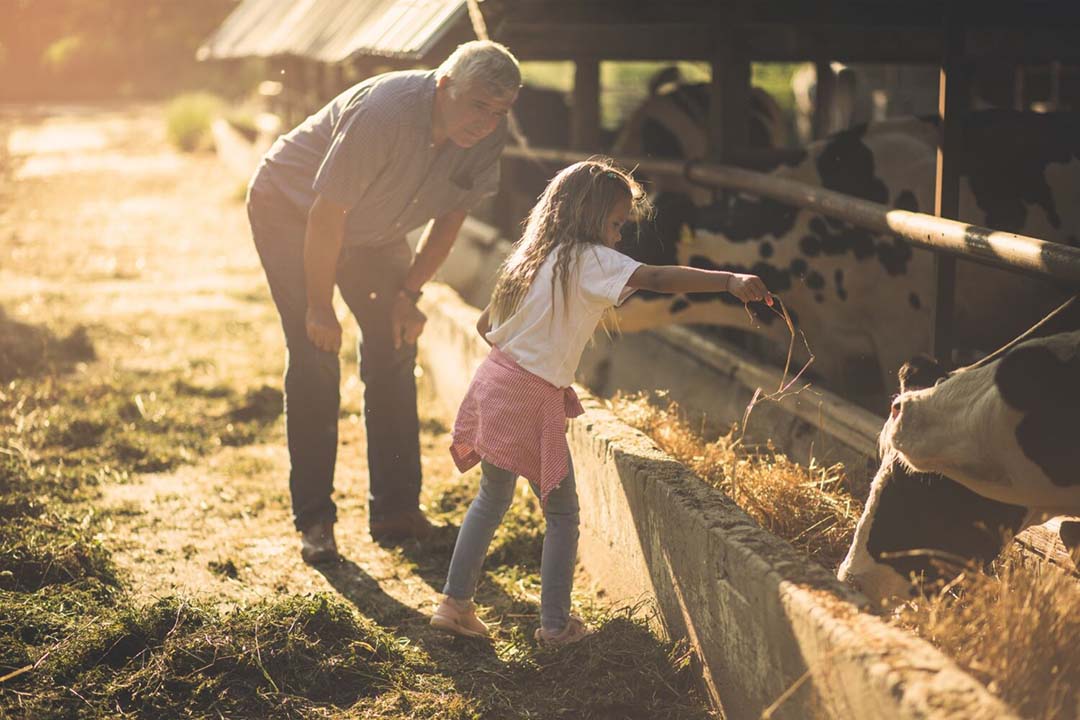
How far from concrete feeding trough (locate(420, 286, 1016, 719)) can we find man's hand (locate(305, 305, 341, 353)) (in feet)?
2.89

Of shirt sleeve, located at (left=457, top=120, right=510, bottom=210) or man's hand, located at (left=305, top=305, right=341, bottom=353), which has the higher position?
shirt sleeve, located at (left=457, top=120, right=510, bottom=210)

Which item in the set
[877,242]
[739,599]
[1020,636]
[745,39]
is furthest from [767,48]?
[1020,636]

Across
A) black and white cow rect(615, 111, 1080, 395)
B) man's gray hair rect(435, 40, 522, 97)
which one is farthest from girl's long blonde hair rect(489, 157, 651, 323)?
black and white cow rect(615, 111, 1080, 395)

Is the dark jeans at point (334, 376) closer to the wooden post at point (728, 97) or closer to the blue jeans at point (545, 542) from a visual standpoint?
the blue jeans at point (545, 542)

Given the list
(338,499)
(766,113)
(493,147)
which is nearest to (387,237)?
(493,147)

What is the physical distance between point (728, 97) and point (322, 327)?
2626mm

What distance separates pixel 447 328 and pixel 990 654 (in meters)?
3.93

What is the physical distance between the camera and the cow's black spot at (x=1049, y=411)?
2.87m

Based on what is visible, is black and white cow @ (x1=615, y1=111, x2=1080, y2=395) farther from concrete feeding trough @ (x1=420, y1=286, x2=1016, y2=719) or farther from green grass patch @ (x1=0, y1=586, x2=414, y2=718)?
green grass patch @ (x1=0, y1=586, x2=414, y2=718)

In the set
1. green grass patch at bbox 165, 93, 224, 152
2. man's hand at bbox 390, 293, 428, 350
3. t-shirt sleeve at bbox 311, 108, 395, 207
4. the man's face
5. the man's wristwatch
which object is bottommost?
green grass patch at bbox 165, 93, 224, 152

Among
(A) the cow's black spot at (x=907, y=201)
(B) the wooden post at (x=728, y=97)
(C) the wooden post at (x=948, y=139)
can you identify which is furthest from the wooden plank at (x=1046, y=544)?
(B) the wooden post at (x=728, y=97)

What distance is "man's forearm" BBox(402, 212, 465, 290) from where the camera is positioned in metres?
4.45

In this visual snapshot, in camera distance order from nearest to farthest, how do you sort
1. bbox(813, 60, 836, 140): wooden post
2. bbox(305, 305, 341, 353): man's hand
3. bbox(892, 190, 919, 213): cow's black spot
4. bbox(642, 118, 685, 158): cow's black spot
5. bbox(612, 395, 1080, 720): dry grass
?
bbox(612, 395, 1080, 720): dry grass
bbox(305, 305, 341, 353): man's hand
bbox(892, 190, 919, 213): cow's black spot
bbox(813, 60, 836, 140): wooden post
bbox(642, 118, 685, 158): cow's black spot

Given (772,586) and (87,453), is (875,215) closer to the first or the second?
(772,586)
